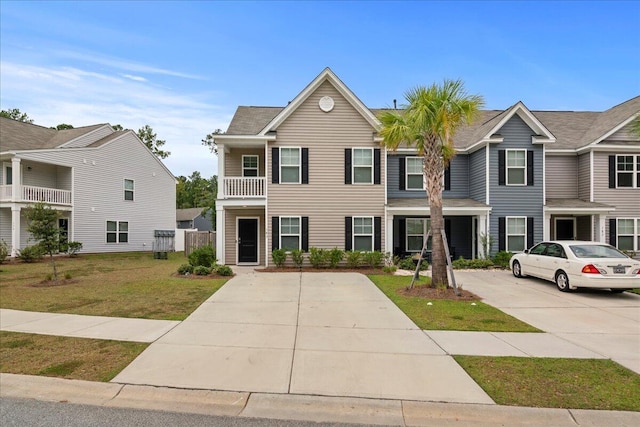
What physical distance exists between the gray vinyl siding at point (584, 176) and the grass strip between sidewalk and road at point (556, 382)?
15.5 metres

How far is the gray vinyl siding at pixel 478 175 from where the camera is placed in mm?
16797

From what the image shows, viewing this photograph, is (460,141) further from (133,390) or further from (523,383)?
(133,390)

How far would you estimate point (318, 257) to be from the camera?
49.8 feet

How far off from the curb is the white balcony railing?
486 inches

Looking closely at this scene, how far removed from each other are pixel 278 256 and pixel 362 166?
5403mm

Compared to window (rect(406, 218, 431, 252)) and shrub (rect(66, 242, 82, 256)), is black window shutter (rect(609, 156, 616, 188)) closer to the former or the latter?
window (rect(406, 218, 431, 252))

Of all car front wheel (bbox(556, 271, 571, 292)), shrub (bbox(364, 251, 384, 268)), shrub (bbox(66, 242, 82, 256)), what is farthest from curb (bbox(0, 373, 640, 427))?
shrub (bbox(66, 242, 82, 256))

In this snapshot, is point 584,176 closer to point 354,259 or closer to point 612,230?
point 612,230

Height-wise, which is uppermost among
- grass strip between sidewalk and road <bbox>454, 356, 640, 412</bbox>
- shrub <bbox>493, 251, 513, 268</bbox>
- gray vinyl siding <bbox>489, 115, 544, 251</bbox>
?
gray vinyl siding <bbox>489, 115, 544, 251</bbox>

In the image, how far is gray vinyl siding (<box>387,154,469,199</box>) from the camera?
17781 millimetres

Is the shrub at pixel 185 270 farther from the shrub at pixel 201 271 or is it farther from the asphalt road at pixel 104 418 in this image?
the asphalt road at pixel 104 418

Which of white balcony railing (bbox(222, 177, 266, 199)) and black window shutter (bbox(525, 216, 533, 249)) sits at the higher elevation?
white balcony railing (bbox(222, 177, 266, 199))

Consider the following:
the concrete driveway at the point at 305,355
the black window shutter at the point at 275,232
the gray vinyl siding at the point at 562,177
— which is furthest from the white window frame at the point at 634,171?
the black window shutter at the point at 275,232

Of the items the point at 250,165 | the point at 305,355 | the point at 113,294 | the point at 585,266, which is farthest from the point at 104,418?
the point at 250,165
